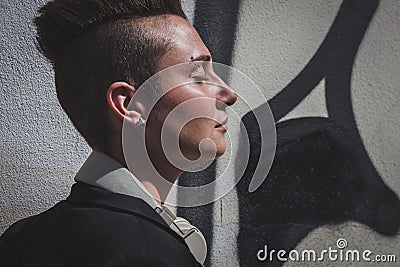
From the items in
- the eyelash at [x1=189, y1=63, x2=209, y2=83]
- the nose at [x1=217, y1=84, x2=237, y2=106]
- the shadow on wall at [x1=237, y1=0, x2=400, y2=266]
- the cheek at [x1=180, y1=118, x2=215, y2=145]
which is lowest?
the shadow on wall at [x1=237, y1=0, x2=400, y2=266]

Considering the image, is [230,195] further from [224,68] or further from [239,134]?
[224,68]

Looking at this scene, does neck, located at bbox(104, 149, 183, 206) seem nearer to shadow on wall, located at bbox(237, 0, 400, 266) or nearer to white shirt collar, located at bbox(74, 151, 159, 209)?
white shirt collar, located at bbox(74, 151, 159, 209)

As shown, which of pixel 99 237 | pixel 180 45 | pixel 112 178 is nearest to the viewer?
pixel 99 237

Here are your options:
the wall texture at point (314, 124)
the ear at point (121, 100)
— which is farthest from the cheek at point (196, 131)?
the wall texture at point (314, 124)

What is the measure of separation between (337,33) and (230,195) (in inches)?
31.9

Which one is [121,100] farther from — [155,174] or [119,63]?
[155,174]

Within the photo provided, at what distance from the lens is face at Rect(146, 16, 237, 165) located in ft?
5.50

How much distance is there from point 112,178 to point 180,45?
1.09 feet

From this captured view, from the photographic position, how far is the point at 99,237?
4.66ft

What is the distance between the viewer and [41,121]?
312 cm

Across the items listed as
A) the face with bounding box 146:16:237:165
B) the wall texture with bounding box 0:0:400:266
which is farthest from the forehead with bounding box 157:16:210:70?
the wall texture with bounding box 0:0:400:266

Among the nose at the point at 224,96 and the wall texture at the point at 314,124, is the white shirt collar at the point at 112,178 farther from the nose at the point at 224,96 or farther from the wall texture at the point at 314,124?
the wall texture at the point at 314,124

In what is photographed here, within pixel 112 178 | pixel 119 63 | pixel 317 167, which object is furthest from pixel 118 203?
pixel 317 167

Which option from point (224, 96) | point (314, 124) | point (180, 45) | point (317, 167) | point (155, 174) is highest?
point (180, 45)
